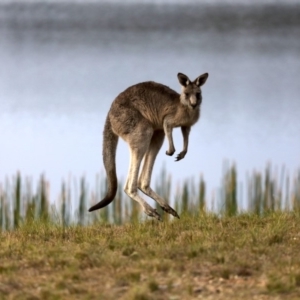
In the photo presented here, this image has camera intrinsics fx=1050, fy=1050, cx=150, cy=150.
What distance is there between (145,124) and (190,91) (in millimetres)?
487

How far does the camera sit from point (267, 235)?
24.8 feet

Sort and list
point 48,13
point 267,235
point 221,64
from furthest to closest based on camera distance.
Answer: point 48,13
point 221,64
point 267,235

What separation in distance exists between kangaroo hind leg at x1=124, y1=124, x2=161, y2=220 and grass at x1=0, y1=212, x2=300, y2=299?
34 centimetres

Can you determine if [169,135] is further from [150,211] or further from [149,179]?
[150,211]

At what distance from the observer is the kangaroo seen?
345 inches

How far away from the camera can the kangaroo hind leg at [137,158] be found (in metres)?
8.71

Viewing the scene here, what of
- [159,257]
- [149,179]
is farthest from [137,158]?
[159,257]

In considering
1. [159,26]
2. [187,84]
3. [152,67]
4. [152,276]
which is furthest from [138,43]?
[152,276]

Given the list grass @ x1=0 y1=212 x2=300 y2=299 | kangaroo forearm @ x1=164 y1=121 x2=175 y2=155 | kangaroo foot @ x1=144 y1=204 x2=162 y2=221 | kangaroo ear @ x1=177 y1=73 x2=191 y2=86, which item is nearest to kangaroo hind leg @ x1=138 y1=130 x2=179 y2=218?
kangaroo foot @ x1=144 y1=204 x2=162 y2=221

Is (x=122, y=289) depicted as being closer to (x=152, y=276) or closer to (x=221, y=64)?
(x=152, y=276)

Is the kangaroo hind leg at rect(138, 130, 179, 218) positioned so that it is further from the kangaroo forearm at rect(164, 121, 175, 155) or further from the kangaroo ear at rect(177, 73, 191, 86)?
the kangaroo ear at rect(177, 73, 191, 86)

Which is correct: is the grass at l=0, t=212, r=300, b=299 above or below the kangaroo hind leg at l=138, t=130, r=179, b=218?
below

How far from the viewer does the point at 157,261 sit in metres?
6.65

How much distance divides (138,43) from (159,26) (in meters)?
5.30
